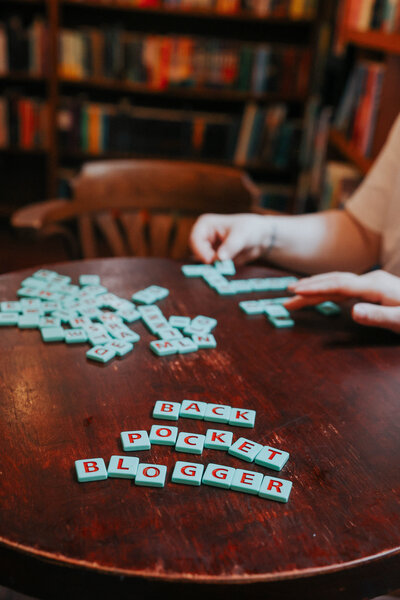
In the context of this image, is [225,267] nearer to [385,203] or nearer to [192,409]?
[385,203]

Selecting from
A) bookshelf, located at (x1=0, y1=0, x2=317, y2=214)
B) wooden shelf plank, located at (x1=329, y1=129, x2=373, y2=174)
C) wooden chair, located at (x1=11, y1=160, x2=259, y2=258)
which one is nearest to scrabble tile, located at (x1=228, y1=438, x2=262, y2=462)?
wooden chair, located at (x1=11, y1=160, x2=259, y2=258)

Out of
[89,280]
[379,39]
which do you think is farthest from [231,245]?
[379,39]

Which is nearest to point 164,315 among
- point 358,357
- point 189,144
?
point 358,357

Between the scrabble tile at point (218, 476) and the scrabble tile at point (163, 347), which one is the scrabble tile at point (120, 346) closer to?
the scrabble tile at point (163, 347)

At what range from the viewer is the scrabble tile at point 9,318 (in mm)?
1024

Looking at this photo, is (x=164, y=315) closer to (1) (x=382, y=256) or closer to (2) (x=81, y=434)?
(2) (x=81, y=434)

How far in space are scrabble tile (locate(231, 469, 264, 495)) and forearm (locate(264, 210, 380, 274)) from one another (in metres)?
0.78

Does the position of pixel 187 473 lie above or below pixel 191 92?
below

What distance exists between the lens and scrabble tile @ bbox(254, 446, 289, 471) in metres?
0.72

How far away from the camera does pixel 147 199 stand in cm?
198

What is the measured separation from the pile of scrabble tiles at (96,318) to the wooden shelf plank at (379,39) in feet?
3.80

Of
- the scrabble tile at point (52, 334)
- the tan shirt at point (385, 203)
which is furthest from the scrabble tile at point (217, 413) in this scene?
the tan shirt at point (385, 203)

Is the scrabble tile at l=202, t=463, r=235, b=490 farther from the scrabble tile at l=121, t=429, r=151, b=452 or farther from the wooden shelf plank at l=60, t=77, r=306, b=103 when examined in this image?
the wooden shelf plank at l=60, t=77, r=306, b=103

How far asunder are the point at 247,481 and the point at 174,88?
3357 mm
